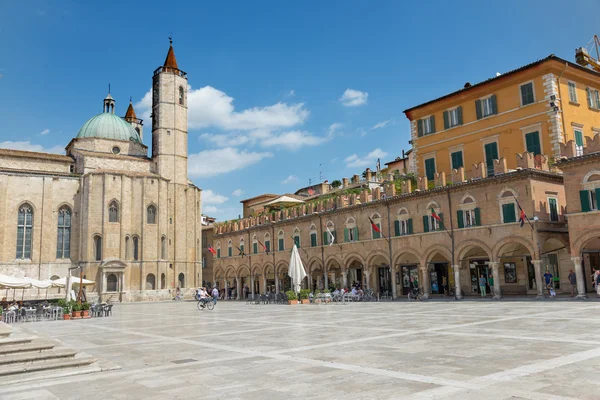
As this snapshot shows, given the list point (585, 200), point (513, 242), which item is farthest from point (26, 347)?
point (585, 200)

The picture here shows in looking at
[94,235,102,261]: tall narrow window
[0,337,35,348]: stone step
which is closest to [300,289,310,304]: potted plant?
[0,337,35,348]: stone step

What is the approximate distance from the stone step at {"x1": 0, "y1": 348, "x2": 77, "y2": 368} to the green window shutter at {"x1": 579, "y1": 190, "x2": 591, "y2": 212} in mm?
23650

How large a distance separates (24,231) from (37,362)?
145 ft

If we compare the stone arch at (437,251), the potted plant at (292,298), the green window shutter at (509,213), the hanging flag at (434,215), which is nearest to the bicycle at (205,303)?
the potted plant at (292,298)

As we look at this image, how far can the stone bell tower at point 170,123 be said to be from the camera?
57.4m

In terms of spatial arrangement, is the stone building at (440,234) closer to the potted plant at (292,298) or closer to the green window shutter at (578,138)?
the green window shutter at (578,138)

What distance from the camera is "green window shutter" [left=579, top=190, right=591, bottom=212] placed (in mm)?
24145

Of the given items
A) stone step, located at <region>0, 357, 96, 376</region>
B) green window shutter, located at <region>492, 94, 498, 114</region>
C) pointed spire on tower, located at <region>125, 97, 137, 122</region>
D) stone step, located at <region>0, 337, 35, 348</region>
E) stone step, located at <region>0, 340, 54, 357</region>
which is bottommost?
stone step, located at <region>0, 357, 96, 376</region>

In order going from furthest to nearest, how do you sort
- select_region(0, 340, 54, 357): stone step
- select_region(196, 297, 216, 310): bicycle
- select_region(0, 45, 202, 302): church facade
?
select_region(0, 45, 202, 302): church facade, select_region(196, 297, 216, 310): bicycle, select_region(0, 340, 54, 357): stone step

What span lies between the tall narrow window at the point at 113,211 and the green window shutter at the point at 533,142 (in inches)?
1567

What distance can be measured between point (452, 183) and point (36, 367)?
2561 cm

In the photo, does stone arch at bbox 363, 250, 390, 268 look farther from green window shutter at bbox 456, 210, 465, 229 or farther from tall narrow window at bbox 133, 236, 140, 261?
tall narrow window at bbox 133, 236, 140, 261

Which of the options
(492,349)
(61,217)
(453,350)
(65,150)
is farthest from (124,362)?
(65,150)

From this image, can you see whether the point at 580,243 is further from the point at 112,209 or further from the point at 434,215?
the point at 112,209
